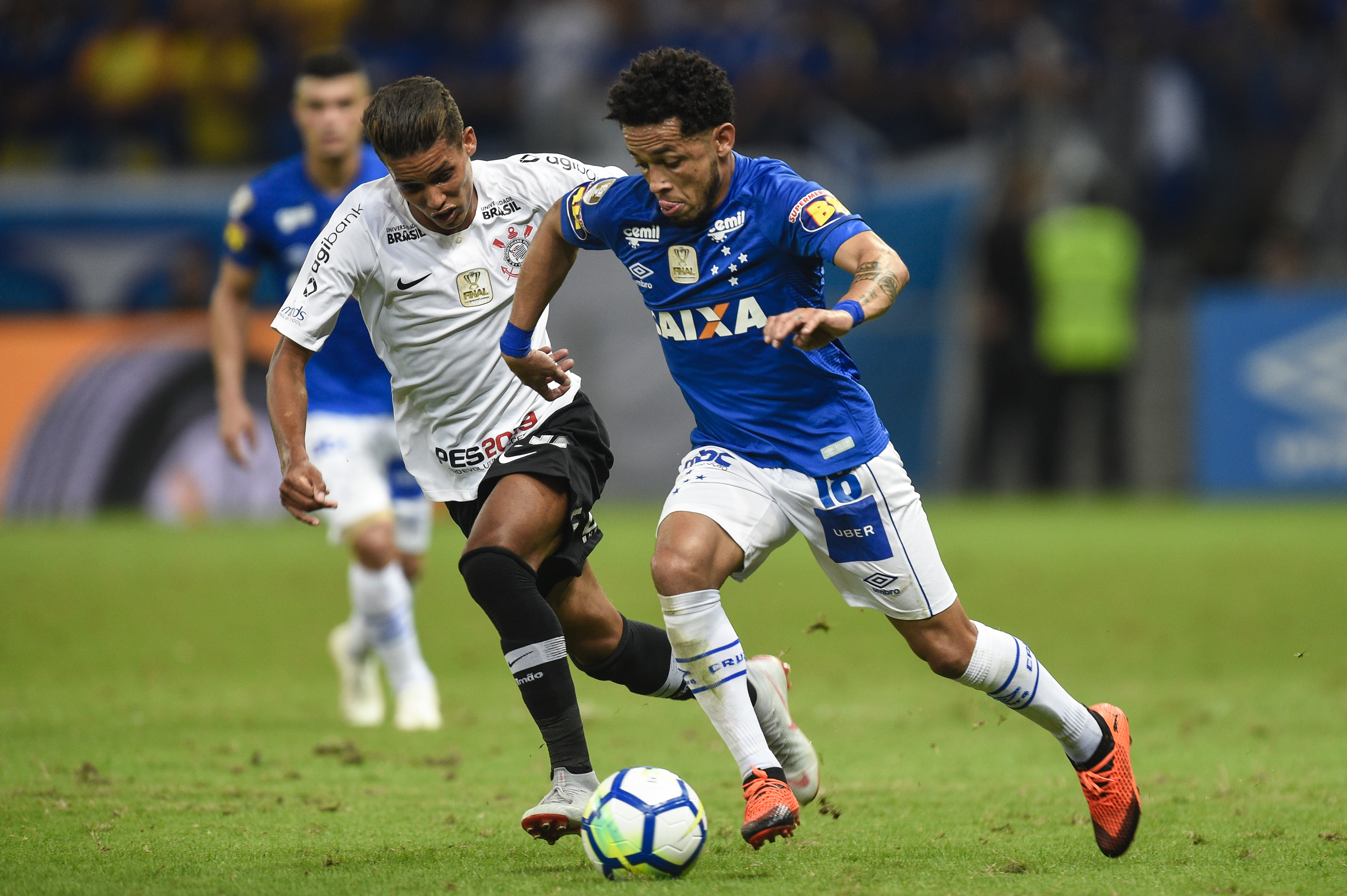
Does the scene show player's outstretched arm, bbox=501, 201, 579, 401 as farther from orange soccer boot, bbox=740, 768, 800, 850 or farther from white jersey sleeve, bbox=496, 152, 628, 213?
orange soccer boot, bbox=740, 768, 800, 850

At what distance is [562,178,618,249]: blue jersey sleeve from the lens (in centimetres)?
496

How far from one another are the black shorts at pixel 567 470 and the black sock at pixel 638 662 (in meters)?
0.32

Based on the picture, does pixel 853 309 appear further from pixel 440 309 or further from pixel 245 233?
pixel 245 233

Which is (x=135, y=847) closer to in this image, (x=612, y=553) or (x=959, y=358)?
(x=612, y=553)

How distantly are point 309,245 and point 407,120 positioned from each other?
2655 millimetres

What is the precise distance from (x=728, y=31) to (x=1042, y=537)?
23.9 feet

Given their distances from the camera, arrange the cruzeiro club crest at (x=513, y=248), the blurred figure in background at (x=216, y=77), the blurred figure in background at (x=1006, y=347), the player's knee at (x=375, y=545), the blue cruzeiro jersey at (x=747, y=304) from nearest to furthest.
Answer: the blue cruzeiro jersey at (x=747, y=304)
the cruzeiro club crest at (x=513, y=248)
the player's knee at (x=375, y=545)
the blurred figure in background at (x=1006, y=347)
the blurred figure in background at (x=216, y=77)

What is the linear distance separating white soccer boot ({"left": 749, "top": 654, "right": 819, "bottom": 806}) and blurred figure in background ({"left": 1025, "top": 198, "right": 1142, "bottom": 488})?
34.0ft

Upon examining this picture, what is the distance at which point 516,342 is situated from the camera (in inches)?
197

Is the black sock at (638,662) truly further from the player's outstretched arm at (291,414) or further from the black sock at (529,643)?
the player's outstretched arm at (291,414)

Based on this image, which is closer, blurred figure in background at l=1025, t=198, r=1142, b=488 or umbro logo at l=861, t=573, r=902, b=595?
umbro logo at l=861, t=573, r=902, b=595

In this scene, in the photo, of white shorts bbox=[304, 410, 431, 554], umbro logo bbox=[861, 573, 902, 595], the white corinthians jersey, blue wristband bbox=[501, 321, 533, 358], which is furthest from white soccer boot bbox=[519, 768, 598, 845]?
white shorts bbox=[304, 410, 431, 554]

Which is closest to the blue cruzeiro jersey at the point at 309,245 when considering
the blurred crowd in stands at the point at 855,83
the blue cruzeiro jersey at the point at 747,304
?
the blue cruzeiro jersey at the point at 747,304

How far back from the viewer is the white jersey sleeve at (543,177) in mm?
5500
